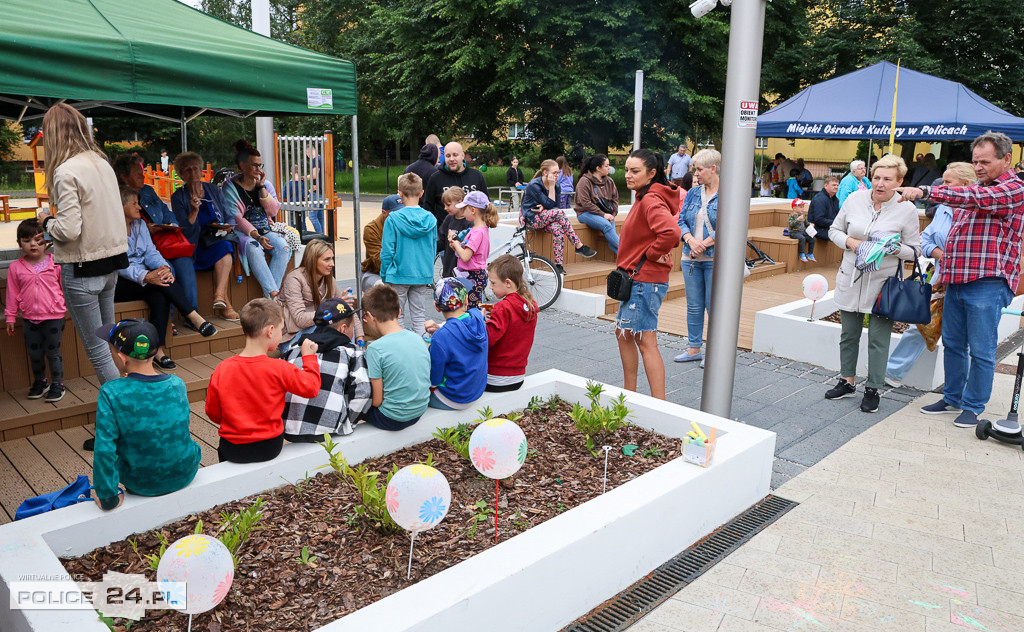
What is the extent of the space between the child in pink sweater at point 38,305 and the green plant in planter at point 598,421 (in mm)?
3270

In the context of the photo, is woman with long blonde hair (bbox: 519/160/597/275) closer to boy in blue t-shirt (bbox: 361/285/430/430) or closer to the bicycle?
the bicycle

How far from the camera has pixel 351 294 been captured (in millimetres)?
5098

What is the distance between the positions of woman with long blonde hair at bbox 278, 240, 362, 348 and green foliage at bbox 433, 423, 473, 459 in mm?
1547

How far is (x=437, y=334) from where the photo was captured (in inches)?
163

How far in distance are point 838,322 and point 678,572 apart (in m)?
4.82

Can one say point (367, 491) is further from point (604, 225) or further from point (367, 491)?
point (604, 225)

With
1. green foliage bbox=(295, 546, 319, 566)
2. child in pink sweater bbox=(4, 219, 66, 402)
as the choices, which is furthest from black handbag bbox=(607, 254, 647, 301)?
child in pink sweater bbox=(4, 219, 66, 402)

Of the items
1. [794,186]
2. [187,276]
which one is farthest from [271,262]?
[794,186]

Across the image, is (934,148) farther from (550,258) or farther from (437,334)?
(437,334)

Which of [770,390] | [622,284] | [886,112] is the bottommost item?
[770,390]

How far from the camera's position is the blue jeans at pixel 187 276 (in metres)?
5.79

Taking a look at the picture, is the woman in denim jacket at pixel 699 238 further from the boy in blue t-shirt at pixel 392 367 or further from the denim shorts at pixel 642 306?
the boy in blue t-shirt at pixel 392 367

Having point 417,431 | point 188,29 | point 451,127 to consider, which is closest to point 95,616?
point 417,431

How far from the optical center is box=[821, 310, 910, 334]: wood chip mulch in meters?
7.34
